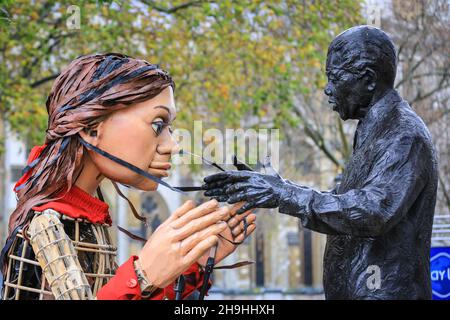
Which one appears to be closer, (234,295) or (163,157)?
(163,157)

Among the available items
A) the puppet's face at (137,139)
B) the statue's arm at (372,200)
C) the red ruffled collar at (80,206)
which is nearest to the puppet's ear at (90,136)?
the puppet's face at (137,139)

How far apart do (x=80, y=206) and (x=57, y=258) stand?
363 mm

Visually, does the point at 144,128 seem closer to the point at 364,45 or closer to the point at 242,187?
the point at 242,187

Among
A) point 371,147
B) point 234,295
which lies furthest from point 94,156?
point 234,295

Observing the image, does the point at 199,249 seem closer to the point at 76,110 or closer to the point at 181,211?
the point at 181,211

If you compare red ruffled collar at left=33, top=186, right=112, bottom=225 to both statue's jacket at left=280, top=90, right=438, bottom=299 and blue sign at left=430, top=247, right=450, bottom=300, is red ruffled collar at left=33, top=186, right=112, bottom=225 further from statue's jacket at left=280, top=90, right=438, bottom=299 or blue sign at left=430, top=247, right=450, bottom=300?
blue sign at left=430, top=247, right=450, bottom=300

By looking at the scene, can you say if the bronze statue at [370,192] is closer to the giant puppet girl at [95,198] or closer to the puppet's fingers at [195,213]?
the puppet's fingers at [195,213]

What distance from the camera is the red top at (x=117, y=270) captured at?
3.16 metres

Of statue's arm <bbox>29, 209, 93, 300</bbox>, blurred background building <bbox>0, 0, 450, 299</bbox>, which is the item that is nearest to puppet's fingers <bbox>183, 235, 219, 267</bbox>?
statue's arm <bbox>29, 209, 93, 300</bbox>

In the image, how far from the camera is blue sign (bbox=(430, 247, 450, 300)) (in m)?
9.97

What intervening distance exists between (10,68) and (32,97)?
1623 millimetres

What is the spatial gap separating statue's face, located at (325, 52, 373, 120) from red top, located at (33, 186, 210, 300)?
0.98 meters

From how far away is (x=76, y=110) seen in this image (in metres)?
3.53
